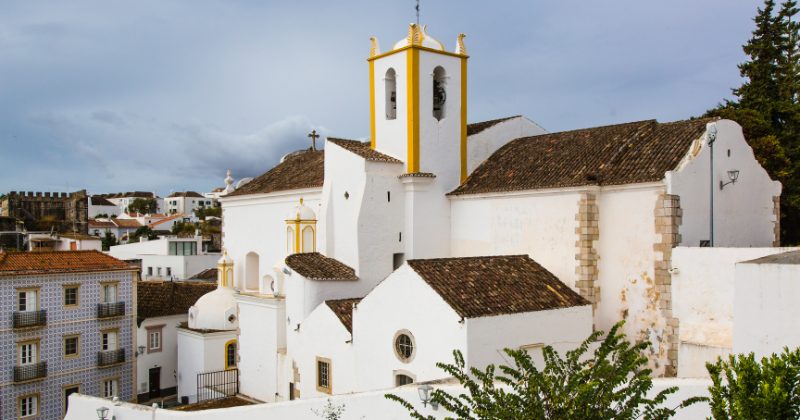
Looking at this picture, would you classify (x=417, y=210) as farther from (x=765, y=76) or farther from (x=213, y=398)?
(x=765, y=76)

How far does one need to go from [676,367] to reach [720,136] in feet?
18.7

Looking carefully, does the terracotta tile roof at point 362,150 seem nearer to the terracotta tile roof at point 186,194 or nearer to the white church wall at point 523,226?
the white church wall at point 523,226

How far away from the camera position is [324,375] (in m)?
16.4

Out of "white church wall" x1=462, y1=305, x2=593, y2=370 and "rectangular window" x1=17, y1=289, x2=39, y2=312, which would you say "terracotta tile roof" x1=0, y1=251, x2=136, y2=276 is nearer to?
"rectangular window" x1=17, y1=289, x2=39, y2=312

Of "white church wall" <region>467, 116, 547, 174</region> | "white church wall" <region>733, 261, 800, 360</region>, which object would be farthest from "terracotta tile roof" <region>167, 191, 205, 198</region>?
"white church wall" <region>733, 261, 800, 360</region>

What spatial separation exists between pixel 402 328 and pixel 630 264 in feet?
18.5

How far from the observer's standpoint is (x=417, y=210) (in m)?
18.6

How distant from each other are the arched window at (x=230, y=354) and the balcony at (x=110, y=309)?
5210 mm

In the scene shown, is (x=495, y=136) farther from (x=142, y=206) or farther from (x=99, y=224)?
(x=142, y=206)

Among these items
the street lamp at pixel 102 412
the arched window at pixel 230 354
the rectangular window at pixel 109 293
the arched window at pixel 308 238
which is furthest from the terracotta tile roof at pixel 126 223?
the street lamp at pixel 102 412

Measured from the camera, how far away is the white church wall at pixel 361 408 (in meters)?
8.99

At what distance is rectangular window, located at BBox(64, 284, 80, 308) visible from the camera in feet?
77.0

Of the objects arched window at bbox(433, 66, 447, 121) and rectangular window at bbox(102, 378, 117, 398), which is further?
rectangular window at bbox(102, 378, 117, 398)

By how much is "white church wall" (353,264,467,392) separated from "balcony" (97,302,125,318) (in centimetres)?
1404
